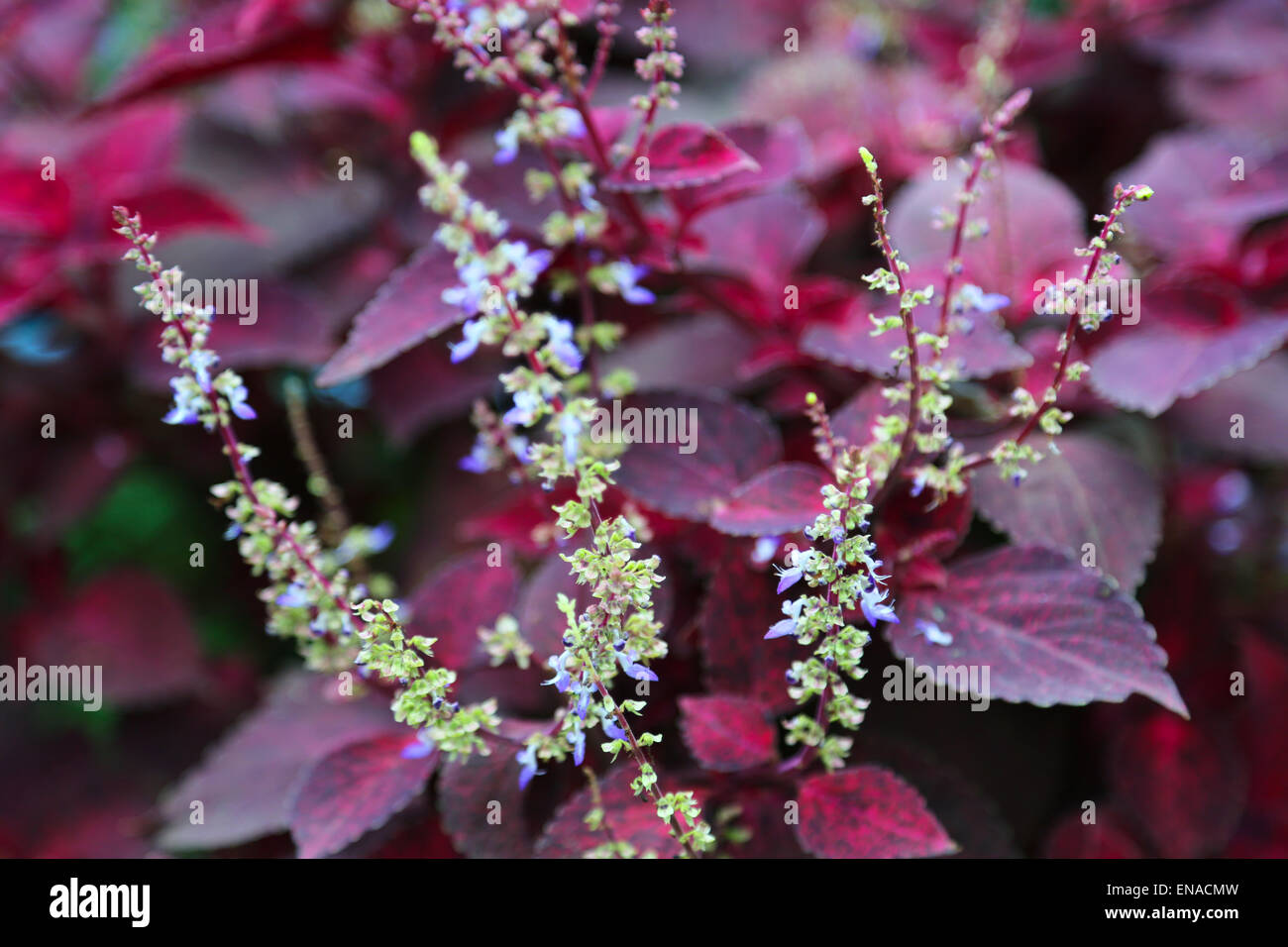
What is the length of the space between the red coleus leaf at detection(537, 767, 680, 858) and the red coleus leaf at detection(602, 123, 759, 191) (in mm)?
384

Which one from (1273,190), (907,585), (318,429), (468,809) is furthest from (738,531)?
(318,429)

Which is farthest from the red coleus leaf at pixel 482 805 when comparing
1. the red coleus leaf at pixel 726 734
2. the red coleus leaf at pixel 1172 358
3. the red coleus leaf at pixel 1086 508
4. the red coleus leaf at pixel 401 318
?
the red coleus leaf at pixel 1172 358

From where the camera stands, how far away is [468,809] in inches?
27.5

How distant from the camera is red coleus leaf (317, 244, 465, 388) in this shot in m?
0.71

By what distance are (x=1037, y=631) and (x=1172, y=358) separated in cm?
29

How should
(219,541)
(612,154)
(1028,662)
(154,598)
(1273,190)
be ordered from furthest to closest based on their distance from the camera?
(219,541) < (154,598) < (1273,190) < (612,154) < (1028,662)

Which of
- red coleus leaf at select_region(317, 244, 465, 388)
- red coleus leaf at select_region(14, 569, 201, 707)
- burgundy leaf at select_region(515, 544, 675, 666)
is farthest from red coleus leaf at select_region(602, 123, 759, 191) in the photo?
red coleus leaf at select_region(14, 569, 201, 707)

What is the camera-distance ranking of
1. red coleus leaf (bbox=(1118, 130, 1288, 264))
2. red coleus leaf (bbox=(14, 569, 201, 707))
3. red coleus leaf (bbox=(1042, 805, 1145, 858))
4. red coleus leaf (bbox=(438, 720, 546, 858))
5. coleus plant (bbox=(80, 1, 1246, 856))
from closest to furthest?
coleus plant (bbox=(80, 1, 1246, 856))
red coleus leaf (bbox=(438, 720, 546, 858))
red coleus leaf (bbox=(1042, 805, 1145, 858))
red coleus leaf (bbox=(1118, 130, 1288, 264))
red coleus leaf (bbox=(14, 569, 201, 707))

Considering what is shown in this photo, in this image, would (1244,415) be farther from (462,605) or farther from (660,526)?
(462,605)

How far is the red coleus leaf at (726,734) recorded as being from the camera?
0.66 m

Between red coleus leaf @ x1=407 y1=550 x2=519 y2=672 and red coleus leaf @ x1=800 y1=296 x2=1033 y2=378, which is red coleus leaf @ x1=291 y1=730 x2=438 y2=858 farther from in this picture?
red coleus leaf @ x1=800 y1=296 x2=1033 y2=378

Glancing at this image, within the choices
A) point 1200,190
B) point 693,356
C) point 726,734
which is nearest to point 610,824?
point 726,734

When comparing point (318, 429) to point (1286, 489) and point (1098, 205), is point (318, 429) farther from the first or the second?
point (1286, 489)
